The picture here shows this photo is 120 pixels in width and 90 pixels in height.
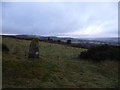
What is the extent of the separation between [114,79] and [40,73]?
168 inches

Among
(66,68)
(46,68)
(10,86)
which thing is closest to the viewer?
(10,86)

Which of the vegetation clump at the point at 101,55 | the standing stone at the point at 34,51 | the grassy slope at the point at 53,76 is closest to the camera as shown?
the grassy slope at the point at 53,76

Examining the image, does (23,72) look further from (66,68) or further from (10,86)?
(66,68)

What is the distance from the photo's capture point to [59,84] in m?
7.77

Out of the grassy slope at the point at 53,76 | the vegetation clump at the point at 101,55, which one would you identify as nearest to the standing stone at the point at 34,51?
the grassy slope at the point at 53,76

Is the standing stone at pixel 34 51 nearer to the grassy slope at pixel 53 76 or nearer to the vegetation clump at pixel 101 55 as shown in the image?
the grassy slope at pixel 53 76

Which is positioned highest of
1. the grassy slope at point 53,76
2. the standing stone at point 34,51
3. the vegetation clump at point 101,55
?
the standing stone at point 34,51

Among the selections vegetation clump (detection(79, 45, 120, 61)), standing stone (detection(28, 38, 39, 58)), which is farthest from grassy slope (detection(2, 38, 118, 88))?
vegetation clump (detection(79, 45, 120, 61))

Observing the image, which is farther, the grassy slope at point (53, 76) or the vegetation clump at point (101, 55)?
the vegetation clump at point (101, 55)

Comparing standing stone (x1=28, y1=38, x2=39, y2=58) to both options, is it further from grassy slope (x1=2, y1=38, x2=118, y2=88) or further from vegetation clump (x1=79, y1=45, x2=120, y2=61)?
vegetation clump (x1=79, y1=45, x2=120, y2=61)

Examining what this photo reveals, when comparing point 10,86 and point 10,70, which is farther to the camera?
point 10,70

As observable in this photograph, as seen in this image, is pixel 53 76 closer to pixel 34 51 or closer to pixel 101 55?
pixel 34 51

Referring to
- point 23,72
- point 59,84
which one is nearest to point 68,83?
point 59,84

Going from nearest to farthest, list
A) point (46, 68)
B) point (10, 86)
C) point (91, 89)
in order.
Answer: point (10, 86) < point (91, 89) < point (46, 68)
